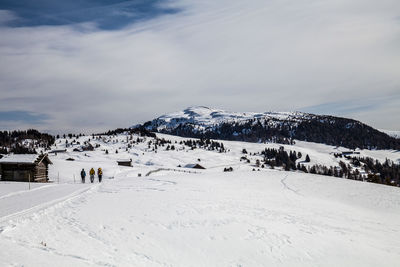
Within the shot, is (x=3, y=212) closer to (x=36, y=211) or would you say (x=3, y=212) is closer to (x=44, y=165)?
(x=36, y=211)

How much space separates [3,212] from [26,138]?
201863 mm

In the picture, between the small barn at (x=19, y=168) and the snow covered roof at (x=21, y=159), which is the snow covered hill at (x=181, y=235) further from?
the snow covered roof at (x=21, y=159)

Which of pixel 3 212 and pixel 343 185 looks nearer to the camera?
pixel 3 212

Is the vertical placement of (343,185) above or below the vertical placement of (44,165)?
below

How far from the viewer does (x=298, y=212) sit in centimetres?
1812

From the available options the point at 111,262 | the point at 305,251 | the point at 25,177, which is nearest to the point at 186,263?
the point at 111,262

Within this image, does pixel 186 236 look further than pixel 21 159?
No

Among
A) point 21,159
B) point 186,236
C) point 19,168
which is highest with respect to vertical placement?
point 21,159

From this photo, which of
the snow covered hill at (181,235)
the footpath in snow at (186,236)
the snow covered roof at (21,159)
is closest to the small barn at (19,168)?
the snow covered roof at (21,159)

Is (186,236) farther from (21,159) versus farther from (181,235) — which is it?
(21,159)

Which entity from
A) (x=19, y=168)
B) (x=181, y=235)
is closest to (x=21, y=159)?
(x=19, y=168)

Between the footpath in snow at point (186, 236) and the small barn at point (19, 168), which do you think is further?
the small barn at point (19, 168)

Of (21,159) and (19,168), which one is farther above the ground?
(21,159)

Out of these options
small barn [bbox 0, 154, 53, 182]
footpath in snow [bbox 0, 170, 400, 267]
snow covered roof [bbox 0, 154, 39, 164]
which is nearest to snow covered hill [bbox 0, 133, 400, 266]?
footpath in snow [bbox 0, 170, 400, 267]
